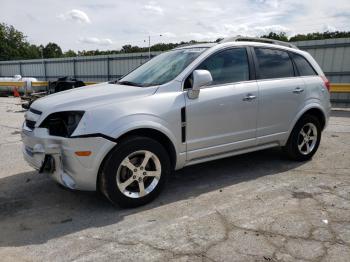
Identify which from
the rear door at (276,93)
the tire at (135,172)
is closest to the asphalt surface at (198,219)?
the tire at (135,172)

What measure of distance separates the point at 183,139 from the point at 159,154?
38cm

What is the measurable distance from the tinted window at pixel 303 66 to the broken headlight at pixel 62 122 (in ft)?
11.3

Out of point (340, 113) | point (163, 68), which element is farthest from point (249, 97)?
point (340, 113)

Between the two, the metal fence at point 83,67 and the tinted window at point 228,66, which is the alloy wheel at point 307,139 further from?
the metal fence at point 83,67

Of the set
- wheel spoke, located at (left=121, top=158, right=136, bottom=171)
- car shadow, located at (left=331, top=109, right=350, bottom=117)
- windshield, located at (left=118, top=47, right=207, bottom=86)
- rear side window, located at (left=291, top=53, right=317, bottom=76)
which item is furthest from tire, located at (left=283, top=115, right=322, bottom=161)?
car shadow, located at (left=331, top=109, right=350, bottom=117)

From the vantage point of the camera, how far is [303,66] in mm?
5312

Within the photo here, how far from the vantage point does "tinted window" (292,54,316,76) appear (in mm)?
5242

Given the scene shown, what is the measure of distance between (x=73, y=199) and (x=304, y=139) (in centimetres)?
359

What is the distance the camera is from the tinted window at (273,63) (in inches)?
189

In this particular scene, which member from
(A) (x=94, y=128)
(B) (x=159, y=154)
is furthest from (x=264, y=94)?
(A) (x=94, y=128)

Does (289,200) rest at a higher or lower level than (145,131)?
lower

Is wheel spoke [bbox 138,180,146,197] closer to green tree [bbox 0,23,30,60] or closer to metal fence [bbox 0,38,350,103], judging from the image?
metal fence [bbox 0,38,350,103]

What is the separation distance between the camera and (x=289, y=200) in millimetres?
3973

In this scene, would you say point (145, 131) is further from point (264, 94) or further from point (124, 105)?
point (264, 94)
